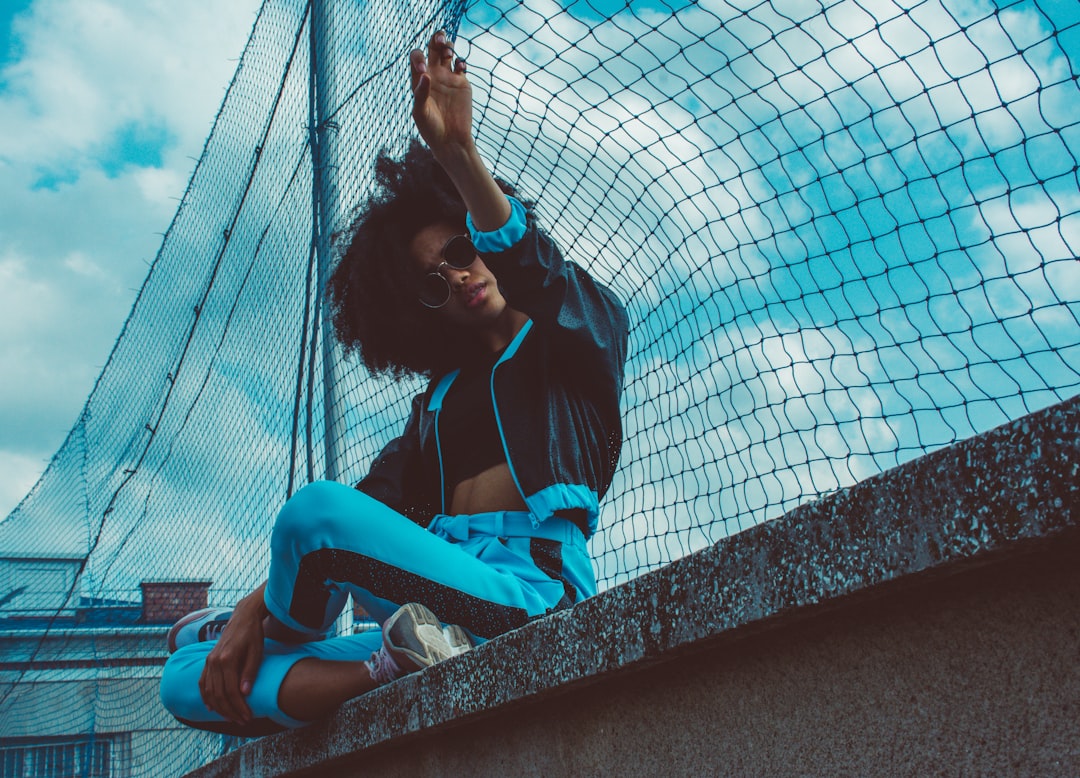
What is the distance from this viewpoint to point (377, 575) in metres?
1.76

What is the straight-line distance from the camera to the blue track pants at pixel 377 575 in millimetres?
1740

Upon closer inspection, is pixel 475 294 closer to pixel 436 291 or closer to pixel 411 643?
pixel 436 291

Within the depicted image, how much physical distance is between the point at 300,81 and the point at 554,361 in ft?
7.76

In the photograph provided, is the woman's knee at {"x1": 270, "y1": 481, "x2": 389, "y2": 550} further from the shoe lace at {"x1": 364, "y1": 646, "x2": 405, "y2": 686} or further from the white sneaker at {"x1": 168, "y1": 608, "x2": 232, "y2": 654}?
the white sneaker at {"x1": 168, "y1": 608, "x2": 232, "y2": 654}

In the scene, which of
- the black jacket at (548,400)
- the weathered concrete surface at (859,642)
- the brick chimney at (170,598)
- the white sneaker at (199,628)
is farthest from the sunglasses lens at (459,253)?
the brick chimney at (170,598)

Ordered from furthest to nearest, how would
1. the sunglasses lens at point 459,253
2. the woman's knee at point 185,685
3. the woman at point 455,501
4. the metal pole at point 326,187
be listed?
the metal pole at point 326,187 < the sunglasses lens at point 459,253 < the woman's knee at point 185,685 < the woman at point 455,501

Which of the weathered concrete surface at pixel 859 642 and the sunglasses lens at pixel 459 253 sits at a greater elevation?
the sunglasses lens at pixel 459 253

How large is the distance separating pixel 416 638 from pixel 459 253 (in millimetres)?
993

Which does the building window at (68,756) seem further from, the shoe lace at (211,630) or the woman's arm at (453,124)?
the woman's arm at (453,124)

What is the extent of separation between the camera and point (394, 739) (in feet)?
5.33

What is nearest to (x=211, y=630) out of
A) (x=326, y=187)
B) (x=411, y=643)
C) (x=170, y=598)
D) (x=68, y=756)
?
(x=411, y=643)

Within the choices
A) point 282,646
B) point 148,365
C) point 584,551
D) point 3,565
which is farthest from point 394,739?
point 3,565

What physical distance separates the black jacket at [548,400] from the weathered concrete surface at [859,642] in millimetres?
742

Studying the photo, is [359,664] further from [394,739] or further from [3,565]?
[3,565]
